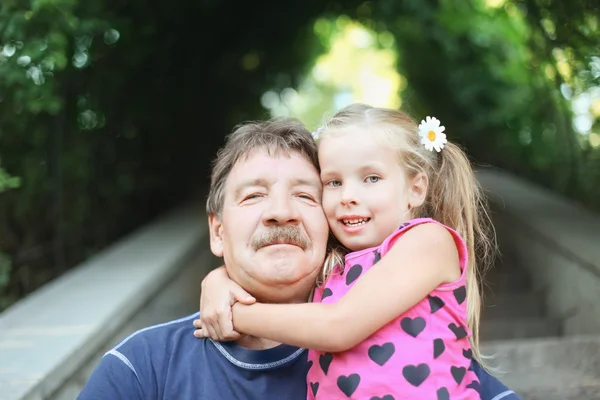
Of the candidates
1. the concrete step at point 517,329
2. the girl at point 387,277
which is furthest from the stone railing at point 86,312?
the concrete step at point 517,329

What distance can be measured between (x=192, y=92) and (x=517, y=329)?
5.47m

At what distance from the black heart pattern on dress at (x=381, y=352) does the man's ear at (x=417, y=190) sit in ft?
1.56

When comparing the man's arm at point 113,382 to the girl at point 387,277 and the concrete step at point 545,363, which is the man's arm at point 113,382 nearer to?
the girl at point 387,277

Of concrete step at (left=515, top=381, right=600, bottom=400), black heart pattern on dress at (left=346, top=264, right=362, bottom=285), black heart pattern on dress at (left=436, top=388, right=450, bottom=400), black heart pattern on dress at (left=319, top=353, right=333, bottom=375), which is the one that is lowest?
concrete step at (left=515, top=381, right=600, bottom=400)

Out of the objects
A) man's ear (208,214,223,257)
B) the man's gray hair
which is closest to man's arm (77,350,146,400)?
man's ear (208,214,223,257)

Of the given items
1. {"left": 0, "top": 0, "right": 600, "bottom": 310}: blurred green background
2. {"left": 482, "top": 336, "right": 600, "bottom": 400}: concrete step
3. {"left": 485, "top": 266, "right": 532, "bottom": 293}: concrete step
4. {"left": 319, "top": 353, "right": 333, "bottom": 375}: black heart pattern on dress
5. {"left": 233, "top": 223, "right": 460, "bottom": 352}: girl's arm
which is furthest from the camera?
{"left": 485, "top": 266, "right": 532, "bottom": 293}: concrete step

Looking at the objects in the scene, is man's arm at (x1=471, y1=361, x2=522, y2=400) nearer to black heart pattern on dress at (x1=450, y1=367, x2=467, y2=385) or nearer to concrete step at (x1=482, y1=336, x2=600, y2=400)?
black heart pattern on dress at (x1=450, y1=367, x2=467, y2=385)

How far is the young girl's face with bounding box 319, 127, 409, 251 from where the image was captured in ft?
7.09

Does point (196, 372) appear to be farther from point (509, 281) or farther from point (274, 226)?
point (509, 281)

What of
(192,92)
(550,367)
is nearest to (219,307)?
(550,367)

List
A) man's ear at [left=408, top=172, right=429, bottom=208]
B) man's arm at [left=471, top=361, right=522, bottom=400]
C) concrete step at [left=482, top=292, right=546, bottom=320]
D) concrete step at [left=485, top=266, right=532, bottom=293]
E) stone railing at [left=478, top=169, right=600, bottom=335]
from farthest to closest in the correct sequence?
concrete step at [left=485, top=266, right=532, bottom=293]
concrete step at [left=482, top=292, right=546, bottom=320]
stone railing at [left=478, top=169, right=600, bottom=335]
man's ear at [left=408, top=172, right=429, bottom=208]
man's arm at [left=471, top=361, right=522, bottom=400]

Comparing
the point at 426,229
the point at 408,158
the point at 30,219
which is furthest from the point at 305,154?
the point at 30,219

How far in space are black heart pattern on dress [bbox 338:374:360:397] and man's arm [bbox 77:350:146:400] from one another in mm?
550

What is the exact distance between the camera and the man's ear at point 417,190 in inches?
89.2
